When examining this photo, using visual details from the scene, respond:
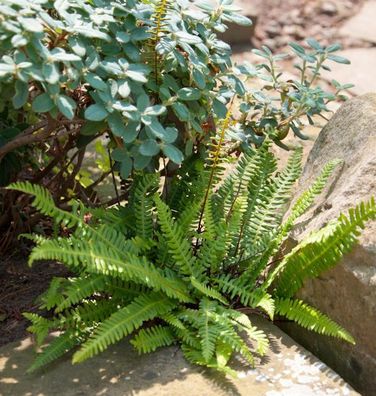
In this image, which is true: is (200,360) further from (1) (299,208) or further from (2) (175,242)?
(1) (299,208)

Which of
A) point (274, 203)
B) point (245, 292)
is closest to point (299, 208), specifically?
point (274, 203)

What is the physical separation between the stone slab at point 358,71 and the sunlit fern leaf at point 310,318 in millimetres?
3146

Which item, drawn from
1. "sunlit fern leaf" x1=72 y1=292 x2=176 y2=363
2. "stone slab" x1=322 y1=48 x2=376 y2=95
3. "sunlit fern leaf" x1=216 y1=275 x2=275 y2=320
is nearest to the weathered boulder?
"sunlit fern leaf" x1=216 y1=275 x2=275 y2=320

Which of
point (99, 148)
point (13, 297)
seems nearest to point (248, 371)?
point (13, 297)

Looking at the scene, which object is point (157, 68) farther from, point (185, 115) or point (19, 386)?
point (19, 386)

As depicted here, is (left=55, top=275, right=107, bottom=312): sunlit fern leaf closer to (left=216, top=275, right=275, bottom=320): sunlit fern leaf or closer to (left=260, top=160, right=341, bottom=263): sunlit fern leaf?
(left=216, top=275, right=275, bottom=320): sunlit fern leaf

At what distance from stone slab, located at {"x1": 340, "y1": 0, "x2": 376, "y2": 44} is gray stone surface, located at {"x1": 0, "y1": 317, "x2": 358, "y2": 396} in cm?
443

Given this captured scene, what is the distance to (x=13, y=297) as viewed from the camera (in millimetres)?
3725

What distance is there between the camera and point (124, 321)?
306 centimetres

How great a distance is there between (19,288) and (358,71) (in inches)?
146

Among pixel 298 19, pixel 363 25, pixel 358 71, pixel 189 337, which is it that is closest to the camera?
pixel 189 337

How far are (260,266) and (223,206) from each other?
0.40 meters

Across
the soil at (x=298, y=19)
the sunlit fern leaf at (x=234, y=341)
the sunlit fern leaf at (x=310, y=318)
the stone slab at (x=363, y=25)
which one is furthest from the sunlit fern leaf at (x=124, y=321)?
the stone slab at (x=363, y=25)

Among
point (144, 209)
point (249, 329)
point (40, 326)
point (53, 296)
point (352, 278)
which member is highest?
point (352, 278)
